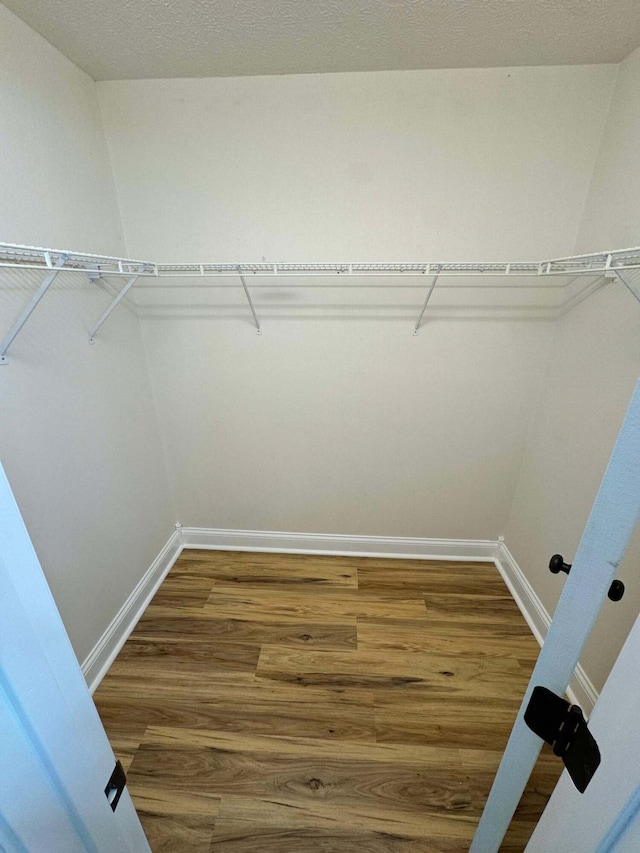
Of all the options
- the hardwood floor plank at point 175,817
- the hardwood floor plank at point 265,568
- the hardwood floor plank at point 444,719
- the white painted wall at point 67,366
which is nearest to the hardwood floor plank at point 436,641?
the hardwood floor plank at point 444,719

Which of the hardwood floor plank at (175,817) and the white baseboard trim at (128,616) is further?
the white baseboard trim at (128,616)

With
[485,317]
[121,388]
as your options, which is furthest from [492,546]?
[121,388]

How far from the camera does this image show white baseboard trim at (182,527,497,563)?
2.13 m

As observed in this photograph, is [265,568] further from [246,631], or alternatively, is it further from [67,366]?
[67,366]

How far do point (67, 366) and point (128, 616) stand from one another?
1.23 metres

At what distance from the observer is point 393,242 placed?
1545mm

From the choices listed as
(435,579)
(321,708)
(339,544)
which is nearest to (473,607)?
(435,579)

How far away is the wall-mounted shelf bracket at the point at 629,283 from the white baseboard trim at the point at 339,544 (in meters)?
1.48

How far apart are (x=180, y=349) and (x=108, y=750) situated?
1565 mm

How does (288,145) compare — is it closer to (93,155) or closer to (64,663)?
(93,155)

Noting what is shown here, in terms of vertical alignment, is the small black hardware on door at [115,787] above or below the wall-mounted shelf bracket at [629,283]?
below

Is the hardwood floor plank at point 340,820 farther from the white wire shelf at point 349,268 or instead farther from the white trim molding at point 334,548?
the white wire shelf at point 349,268

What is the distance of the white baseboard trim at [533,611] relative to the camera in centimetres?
135

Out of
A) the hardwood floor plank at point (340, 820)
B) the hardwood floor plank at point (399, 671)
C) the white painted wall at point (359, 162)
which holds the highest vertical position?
the white painted wall at point (359, 162)
